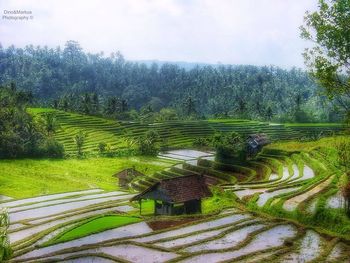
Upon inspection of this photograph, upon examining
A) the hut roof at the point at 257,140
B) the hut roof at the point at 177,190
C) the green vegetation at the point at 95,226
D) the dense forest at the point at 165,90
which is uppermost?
the dense forest at the point at 165,90

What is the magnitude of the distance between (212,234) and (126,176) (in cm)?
3053

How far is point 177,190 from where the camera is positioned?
30797mm

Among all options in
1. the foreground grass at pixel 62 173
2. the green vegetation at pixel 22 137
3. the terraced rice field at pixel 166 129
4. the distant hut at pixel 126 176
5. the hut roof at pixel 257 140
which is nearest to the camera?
the foreground grass at pixel 62 173

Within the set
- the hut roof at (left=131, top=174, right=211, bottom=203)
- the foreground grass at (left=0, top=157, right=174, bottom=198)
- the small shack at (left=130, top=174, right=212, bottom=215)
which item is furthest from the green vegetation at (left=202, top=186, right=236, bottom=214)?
the foreground grass at (left=0, top=157, right=174, bottom=198)

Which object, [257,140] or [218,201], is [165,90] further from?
[218,201]

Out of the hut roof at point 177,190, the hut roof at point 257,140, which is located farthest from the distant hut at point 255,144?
the hut roof at point 177,190

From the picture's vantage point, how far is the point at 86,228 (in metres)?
26.6

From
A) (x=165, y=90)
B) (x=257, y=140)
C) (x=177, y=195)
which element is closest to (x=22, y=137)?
(x=257, y=140)

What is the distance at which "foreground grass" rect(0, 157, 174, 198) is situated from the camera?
4672 cm

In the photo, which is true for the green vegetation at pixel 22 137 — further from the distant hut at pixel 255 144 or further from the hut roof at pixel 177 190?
the hut roof at pixel 177 190

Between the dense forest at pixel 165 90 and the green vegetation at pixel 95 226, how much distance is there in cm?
7066

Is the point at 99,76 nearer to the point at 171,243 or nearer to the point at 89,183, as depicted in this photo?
the point at 89,183

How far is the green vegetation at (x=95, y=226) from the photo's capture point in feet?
81.2

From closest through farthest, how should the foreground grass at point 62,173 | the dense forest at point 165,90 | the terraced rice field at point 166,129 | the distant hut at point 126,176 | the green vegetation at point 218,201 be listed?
the green vegetation at point 218,201
the foreground grass at point 62,173
the distant hut at point 126,176
the terraced rice field at point 166,129
the dense forest at point 165,90
